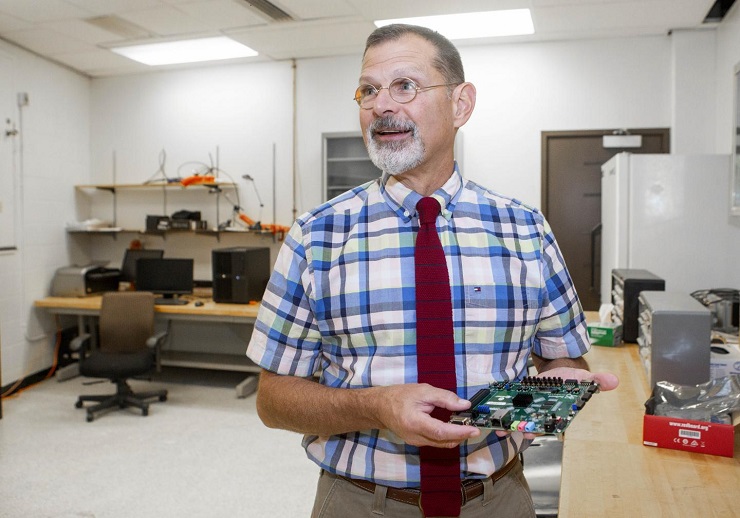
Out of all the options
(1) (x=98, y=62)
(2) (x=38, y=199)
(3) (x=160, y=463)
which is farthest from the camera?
(1) (x=98, y=62)

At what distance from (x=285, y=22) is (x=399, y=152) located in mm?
3773

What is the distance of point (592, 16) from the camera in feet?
14.7

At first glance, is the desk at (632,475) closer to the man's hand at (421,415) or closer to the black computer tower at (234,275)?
the man's hand at (421,415)

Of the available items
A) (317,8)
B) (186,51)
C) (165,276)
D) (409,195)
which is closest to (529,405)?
(409,195)

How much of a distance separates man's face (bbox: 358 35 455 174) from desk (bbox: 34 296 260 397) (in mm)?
3819

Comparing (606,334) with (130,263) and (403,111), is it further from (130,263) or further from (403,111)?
(130,263)

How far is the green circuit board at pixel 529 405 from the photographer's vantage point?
96 cm

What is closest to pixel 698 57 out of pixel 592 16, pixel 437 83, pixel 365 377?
pixel 592 16

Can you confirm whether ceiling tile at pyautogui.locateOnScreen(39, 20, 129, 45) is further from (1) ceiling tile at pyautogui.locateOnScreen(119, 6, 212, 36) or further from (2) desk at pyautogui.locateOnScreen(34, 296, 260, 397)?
(2) desk at pyautogui.locateOnScreen(34, 296, 260, 397)

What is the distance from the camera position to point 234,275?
518cm

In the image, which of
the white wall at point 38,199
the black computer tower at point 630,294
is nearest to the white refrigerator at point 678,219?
the black computer tower at point 630,294

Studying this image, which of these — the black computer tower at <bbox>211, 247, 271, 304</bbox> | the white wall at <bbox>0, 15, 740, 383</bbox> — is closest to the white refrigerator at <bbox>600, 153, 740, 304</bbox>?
the white wall at <bbox>0, 15, 740, 383</bbox>

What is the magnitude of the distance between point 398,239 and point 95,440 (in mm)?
3696

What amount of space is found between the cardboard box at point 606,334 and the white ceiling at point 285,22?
2.26 metres
